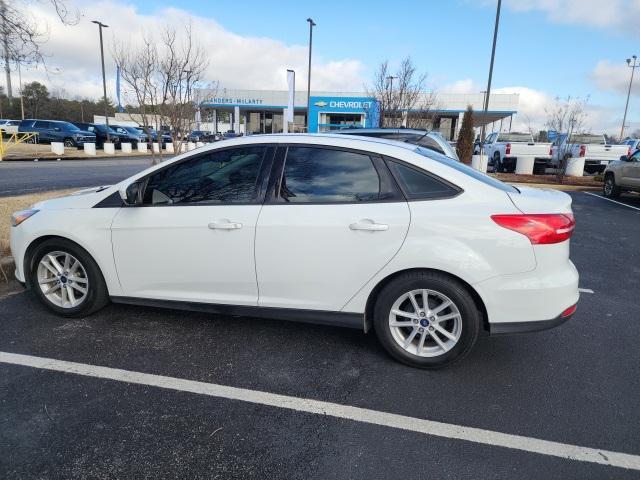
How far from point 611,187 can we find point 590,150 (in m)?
7.70

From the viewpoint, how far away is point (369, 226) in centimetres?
339

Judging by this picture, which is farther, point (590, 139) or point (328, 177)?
point (590, 139)

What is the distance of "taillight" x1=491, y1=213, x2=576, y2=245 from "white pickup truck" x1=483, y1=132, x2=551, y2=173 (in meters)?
20.1

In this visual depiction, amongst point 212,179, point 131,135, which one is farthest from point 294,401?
point 131,135

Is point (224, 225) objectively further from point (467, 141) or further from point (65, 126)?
point (65, 126)

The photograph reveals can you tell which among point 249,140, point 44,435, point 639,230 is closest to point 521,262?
point 249,140

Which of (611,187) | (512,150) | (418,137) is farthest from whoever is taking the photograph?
(512,150)

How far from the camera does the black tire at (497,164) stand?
2303cm

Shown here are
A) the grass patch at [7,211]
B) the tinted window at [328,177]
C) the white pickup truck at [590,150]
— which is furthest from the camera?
the white pickup truck at [590,150]

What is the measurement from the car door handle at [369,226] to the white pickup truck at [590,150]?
63.6 feet

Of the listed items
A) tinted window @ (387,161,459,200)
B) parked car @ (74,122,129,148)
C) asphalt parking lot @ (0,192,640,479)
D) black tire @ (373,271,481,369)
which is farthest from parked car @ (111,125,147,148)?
black tire @ (373,271,481,369)

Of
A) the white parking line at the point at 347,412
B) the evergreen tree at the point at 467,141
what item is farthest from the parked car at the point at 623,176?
the white parking line at the point at 347,412

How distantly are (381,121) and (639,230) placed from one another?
15375 millimetres

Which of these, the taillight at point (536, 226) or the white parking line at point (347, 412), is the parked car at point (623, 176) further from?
the white parking line at point (347, 412)
